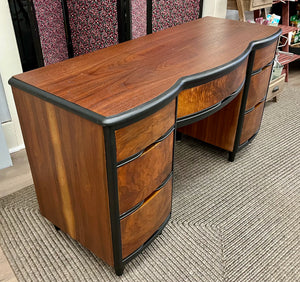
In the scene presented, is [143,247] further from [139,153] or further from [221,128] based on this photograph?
[221,128]

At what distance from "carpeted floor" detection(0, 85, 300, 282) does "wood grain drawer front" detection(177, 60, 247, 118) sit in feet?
1.76

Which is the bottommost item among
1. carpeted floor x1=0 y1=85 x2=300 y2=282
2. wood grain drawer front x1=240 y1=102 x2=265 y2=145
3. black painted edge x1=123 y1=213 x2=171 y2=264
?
carpeted floor x1=0 y1=85 x2=300 y2=282

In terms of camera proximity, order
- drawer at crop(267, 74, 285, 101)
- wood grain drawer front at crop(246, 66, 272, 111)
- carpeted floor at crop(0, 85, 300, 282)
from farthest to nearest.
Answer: drawer at crop(267, 74, 285, 101), wood grain drawer front at crop(246, 66, 272, 111), carpeted floor at crop(0, 85, 300, 282)

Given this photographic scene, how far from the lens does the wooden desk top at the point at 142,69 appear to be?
3.26ft

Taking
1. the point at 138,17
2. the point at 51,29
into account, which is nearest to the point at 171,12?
the point at 138,17

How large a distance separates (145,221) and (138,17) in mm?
1315

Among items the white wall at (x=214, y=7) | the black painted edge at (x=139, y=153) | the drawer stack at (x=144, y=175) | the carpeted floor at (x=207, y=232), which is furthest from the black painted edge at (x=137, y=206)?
the white wall at (x=214, y=7)

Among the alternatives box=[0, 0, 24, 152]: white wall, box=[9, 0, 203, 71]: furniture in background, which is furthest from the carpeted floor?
box=[9, 0, 203, 71]: furniture in background

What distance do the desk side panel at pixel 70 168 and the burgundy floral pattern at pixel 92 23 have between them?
93 centimetres

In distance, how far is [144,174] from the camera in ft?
3.51

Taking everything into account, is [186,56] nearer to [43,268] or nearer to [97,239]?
[97,239]

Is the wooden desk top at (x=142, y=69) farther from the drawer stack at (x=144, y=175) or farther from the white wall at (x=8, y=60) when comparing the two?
the white wall at (x=8, y=60)

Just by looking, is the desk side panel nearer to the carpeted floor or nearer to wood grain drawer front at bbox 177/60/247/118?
the carpeted floor

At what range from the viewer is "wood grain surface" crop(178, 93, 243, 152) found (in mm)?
1726
